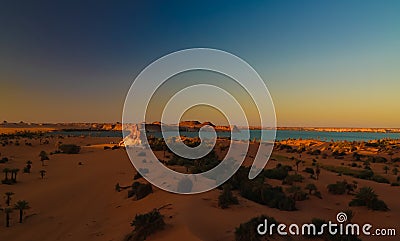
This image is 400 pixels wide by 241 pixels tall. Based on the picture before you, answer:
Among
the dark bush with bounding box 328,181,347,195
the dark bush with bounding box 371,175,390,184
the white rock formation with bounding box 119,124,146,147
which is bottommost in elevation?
the dark bush with bounding box 371,175,390,184

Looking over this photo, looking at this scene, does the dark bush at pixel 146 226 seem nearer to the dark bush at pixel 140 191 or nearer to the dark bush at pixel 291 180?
the dark bush at pixel 140 191

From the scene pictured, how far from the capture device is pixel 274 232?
28.3 ft

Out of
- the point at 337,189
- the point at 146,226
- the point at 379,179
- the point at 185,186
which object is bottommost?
the point at 379,179

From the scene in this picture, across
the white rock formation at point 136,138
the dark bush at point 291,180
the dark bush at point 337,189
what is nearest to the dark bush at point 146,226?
the dark bush at point 337,189

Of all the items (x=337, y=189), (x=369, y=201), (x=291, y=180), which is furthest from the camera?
(x=291, y=180)

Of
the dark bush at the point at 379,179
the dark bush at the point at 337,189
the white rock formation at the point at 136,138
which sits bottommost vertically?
the dark bush at the point at 379,179

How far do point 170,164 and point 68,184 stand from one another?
356 inches

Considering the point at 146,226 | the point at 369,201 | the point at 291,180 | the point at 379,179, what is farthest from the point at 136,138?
the point at 146,226

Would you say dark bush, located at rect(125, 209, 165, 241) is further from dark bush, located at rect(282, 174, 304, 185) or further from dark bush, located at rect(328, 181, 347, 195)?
dark bush, located at rect(282, 174, 304, 185)

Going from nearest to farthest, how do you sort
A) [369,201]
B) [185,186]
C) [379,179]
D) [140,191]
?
[369,201], [140,191], [185,186], [379,179]

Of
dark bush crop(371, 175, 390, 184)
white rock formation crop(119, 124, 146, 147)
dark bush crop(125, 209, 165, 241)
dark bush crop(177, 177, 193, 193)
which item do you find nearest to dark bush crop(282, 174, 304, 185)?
dark bush crop(177, 177, 193, 193)

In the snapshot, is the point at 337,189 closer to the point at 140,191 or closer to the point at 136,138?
the point at 140,191

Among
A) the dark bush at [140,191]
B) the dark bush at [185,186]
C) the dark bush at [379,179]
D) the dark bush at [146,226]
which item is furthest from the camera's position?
the dark bush at [379,179]

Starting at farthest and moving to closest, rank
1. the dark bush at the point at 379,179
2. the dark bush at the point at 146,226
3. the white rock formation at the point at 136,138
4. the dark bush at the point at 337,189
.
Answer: the white rock formation at the point at 136,138
the dark bush at the point at 379,179
the dark bush at the point at 337,189
the dark bush at the point at 146,226
